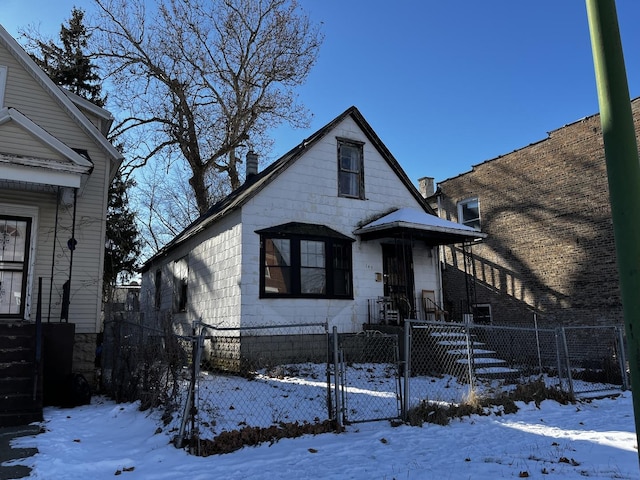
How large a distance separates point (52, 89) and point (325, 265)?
785 cm

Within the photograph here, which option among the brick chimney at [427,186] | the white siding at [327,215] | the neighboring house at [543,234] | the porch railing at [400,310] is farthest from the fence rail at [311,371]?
the brick chimney at [427,186]

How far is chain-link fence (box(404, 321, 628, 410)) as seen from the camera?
965 cm

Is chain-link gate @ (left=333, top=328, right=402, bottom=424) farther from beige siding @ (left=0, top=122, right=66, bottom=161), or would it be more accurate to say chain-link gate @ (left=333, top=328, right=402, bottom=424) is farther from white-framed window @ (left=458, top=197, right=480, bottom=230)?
white-framed window @ (left=458, top=197, right=480, bottom=230)

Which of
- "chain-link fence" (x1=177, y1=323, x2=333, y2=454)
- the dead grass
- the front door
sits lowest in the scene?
the dead grass

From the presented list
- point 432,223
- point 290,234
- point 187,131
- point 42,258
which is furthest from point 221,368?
point 187,131

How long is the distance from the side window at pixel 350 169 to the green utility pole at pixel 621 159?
11813 millimetres

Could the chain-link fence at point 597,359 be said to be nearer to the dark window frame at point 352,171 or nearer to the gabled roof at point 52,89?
the dark window frame at point 352,171

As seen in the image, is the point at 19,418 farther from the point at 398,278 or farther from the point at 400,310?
the point at 398,278

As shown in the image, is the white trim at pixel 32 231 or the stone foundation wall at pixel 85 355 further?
the stone foundation wall at pixel 85 355

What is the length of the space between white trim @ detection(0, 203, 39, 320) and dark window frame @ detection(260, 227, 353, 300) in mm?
5065

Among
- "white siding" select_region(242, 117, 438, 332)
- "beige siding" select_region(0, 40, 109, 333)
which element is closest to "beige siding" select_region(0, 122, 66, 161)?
"beige siding" select_region(0, 40, 109, 333)

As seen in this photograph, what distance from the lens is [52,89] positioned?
37.3ft

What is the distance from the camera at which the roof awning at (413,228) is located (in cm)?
1328

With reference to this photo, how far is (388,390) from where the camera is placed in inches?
377
